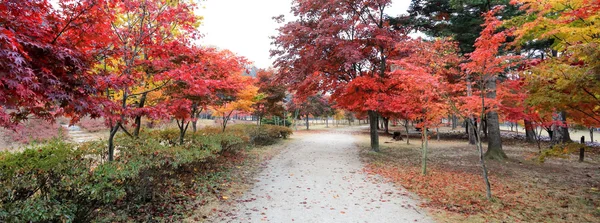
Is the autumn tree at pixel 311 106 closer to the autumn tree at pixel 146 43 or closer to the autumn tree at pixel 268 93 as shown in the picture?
the autumn tree at pixel 268 93

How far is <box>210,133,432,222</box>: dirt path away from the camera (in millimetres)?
4691

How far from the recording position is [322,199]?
568 centimetres

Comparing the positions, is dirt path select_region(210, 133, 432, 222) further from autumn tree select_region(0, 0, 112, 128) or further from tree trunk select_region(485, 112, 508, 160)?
tree trunk select_region(485, 112, 508, 160)

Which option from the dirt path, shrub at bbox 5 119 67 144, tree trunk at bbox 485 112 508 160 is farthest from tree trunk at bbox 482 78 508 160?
shrub at bbox 5 119 67 144

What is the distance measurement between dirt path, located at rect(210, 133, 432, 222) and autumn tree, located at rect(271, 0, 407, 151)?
14.2 feet

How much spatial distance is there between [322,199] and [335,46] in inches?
293

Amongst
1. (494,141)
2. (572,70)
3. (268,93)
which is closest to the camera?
(572,70)

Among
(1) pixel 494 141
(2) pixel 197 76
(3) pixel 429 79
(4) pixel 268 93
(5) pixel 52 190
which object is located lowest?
(1) pixel 494 141

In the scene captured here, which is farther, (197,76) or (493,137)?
(493,137)

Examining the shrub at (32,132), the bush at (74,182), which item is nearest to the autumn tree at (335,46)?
the bush at (74,182)

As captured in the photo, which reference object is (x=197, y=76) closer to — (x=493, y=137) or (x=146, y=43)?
(x=146, y=43)

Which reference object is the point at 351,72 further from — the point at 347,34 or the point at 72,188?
the point at 72,188

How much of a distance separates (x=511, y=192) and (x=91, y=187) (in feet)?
27.3

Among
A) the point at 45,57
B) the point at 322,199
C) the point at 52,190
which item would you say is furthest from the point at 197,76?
the point at 322,199
